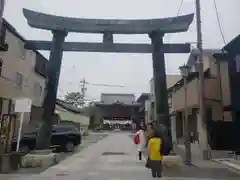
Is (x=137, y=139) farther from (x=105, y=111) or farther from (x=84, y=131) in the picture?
(x=105, y=111)

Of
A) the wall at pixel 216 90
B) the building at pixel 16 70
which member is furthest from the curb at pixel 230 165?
the building at pixel 16 70

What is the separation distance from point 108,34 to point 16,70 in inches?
438

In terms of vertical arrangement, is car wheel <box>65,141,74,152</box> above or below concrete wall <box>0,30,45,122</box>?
below

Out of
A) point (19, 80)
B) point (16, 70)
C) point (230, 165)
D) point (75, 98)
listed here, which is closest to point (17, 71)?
point (16, 70)

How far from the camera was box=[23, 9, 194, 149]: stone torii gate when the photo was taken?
45.8 feet

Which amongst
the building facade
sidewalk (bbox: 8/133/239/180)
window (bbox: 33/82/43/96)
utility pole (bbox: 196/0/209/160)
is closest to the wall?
utility pole (bbox: 196/0/209/160)

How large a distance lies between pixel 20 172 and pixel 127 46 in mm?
7312

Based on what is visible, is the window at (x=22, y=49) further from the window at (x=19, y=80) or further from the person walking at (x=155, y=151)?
the person walking at (x=155, y=151)

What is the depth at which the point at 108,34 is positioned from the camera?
568 inches

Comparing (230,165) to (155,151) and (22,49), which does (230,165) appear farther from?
(22,49)

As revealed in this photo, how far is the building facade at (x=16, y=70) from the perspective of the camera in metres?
20.2

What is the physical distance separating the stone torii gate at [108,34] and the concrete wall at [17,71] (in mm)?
6558

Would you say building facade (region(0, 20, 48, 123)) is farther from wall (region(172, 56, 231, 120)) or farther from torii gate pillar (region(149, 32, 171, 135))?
wall (region(172, 56, 231, 120))

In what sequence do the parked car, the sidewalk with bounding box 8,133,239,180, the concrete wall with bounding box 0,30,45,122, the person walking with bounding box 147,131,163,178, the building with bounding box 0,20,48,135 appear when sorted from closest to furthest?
1. the person walking with bounding box 147,131,163,178
2. the sidewalk with bounding box 8,133,239,180
3. the parked car
4. the building with bounding box 0,20,48,135
5. the concrete wall with bounding box 0,30,45,122
